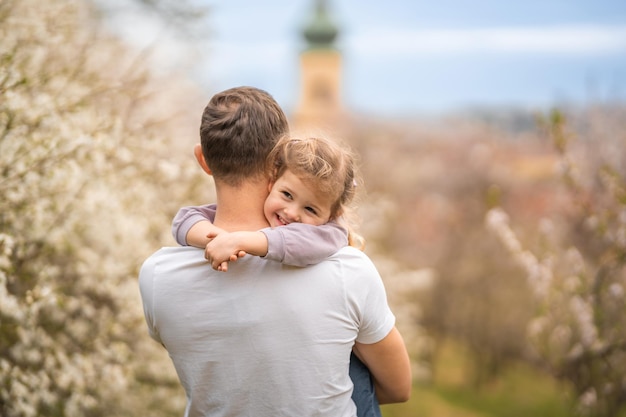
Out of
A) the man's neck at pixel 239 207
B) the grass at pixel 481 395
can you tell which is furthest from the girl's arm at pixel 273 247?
the grass at pixel 481 395

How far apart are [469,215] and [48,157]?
13.6m

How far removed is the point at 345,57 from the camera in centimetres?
4638

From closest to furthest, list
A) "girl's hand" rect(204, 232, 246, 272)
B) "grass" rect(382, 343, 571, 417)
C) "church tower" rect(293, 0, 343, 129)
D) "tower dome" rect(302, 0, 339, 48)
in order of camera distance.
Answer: "girl's hand" rect(204, 232, 246, 272) → "grass" rect(382, 343, 571, 417) → "tower dome" rect(302, 0, 339, 48) → "church tower" rect(293, 0, 343, 129)

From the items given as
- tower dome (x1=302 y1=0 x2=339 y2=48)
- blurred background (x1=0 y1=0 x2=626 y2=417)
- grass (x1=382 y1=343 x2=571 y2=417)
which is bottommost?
grass (x1=382 y1=343 x2=571 y2=417)

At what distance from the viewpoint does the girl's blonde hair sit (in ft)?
4.85

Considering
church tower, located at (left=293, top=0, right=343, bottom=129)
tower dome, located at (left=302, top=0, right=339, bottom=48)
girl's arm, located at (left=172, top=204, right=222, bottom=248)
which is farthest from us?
church tower, located at (left=293, top=0, right=343, bottom=129)

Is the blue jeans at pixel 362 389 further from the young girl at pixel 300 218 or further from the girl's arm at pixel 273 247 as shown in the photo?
the girl's arm at pixel 273 247

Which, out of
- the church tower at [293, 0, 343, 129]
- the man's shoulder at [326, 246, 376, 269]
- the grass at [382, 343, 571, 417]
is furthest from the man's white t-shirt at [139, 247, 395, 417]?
the church tower at [293, 0, 343, 129]

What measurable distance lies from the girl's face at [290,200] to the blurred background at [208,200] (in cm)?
18

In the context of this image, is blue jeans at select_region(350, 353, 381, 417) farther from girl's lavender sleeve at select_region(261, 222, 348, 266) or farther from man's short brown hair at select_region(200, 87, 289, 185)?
man's short brown hair at select_region(200, 87, 289, 185)

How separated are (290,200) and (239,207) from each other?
12 centimetres

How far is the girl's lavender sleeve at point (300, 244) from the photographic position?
1.35 m

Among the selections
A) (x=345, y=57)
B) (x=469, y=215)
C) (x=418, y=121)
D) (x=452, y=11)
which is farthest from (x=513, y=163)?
(x=345, y=57)

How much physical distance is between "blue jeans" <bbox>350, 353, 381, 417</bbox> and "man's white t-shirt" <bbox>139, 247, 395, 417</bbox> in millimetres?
78
